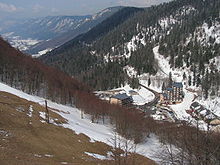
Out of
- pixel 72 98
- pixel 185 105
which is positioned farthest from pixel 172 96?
pixel 72 98

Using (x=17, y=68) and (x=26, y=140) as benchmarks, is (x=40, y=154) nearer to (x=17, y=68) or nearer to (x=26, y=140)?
(x=26, y=140)

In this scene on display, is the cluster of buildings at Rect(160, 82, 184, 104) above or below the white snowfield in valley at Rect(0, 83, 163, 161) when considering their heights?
below

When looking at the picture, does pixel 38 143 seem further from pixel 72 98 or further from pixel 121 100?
pixel 121 100

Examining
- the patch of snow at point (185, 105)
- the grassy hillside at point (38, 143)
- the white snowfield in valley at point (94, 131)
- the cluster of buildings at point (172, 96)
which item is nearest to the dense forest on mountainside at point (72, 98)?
the white snowfield in valley at point (94, 131)

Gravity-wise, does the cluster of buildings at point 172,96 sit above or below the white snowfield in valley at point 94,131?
below

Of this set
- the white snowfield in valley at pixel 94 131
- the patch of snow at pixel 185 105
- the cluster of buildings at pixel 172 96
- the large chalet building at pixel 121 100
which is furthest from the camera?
the cluster of buildings at pixel 172 96

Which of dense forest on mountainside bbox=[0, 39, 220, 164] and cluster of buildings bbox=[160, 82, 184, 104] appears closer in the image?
dense forest on mountainside bbox=[0, 39, 220, 164]

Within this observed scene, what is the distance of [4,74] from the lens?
8288 cm

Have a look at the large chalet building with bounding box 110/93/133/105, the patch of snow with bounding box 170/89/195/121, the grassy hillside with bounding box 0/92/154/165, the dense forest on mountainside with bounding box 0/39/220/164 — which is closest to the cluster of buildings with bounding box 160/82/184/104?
the patch of snow with bounding box 170/89/195/121

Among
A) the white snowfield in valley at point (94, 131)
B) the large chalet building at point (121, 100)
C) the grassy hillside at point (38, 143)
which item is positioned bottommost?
the large chalet building at point (121, 100)

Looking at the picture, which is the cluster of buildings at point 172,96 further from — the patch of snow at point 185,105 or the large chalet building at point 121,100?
the large chalet building at point 121,100

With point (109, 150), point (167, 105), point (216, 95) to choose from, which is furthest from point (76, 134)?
point (216, 95)

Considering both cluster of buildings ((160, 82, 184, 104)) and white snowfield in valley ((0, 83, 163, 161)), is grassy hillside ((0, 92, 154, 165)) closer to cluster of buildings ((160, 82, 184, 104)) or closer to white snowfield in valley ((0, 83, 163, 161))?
white snowfield in valley ((0, 83, 163, 161))

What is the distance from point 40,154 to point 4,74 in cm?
6174
